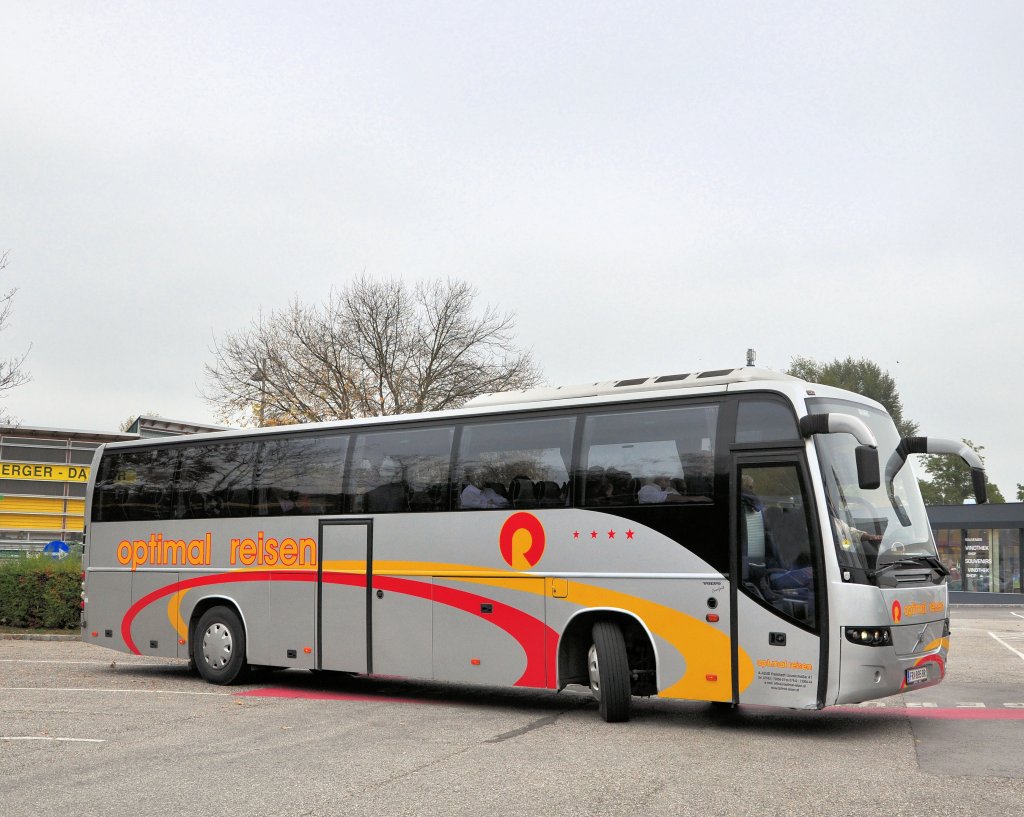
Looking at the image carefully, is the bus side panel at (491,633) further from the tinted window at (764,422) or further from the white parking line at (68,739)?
the white parking line at (68,739)

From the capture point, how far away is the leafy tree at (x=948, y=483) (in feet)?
289

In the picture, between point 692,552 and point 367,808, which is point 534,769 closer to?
point 367,808

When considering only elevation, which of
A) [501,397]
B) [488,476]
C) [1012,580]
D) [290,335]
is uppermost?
[290,335]

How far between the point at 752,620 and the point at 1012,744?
7.42 feet

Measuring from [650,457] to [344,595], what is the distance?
4361mm

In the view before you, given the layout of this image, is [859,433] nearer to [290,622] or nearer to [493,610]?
[493,610]

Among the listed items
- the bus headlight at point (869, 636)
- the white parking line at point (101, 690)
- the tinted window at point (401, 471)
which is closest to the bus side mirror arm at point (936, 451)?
the bus headlight at point (869, 636)

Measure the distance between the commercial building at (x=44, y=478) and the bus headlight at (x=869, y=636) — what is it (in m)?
23.2

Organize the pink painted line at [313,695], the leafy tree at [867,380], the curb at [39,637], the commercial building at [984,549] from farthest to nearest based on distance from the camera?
the leafy tree at [867,380] → the commercial building at [984,549] → the curb at [39,637] → the pink painted line at [313,695]

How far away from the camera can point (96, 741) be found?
971 cm

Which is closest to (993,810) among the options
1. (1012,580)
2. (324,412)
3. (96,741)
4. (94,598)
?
(96,741)

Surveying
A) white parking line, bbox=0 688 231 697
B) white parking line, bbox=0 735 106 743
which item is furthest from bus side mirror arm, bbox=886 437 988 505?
white parking line, bbox=0 688 231 697

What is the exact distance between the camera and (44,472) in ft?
101

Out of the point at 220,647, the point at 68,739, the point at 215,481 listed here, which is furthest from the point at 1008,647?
the point at 68,739
